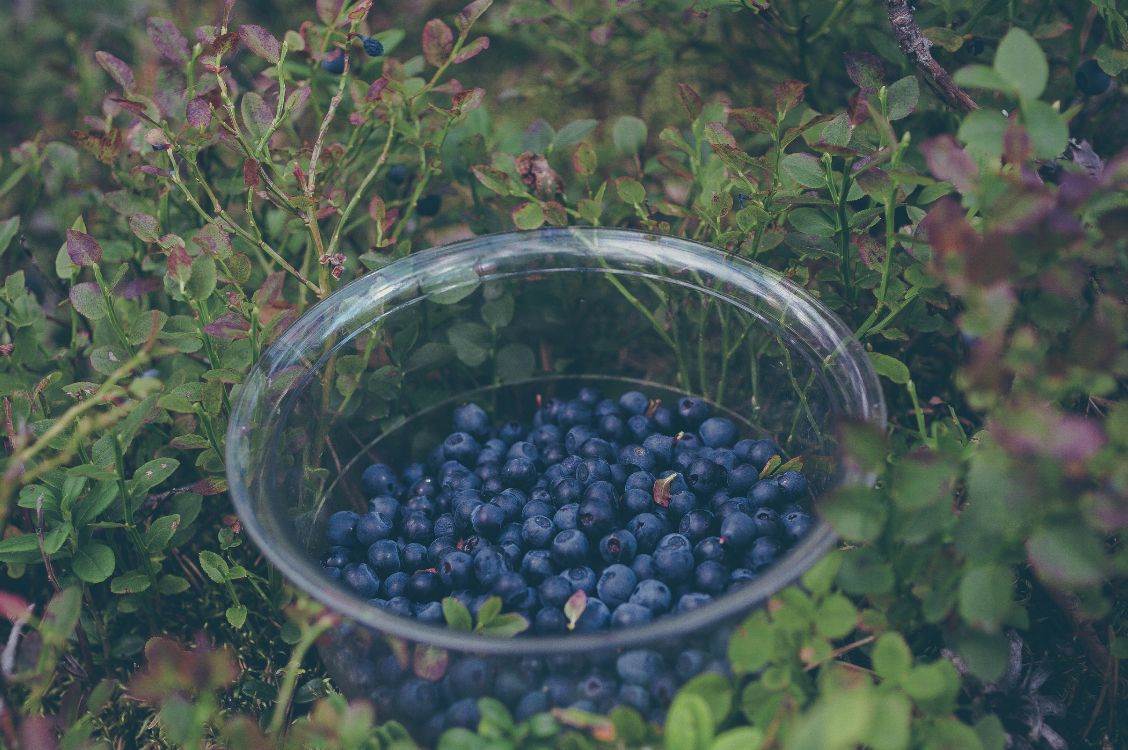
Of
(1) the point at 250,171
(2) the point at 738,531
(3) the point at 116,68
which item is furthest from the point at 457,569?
(3) the point at 116,68

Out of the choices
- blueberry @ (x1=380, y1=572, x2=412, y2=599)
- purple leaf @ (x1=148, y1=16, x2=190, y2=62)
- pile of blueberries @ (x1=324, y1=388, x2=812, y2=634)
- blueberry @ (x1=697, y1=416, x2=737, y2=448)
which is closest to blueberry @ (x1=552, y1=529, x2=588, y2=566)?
pile of blueberries @ (x1=324, y1=388, x2=812, y2=634)

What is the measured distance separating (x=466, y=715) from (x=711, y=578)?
0.34 metres

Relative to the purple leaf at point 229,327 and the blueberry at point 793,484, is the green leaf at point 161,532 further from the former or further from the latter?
the blueberry at point 793,484

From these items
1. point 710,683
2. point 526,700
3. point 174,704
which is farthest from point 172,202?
point 710,683

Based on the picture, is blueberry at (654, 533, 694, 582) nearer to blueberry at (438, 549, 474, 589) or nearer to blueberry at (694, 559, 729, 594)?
blueberry at (694, 559, 729, 594)

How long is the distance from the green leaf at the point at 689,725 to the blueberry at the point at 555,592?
29 cm

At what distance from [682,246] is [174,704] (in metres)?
0.91

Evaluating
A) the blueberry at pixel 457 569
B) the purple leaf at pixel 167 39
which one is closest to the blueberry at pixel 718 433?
the blueberry at pixel 457 569

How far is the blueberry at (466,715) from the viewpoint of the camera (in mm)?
1003

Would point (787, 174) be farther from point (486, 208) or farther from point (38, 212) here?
point (38, 212)

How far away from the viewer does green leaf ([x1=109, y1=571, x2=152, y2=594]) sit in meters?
1.29

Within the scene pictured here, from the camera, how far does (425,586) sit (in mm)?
1221

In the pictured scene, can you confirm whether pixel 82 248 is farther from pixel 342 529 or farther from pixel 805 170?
pixel 805 170

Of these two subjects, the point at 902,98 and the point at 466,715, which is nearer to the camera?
the point at 466,715
